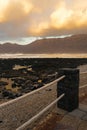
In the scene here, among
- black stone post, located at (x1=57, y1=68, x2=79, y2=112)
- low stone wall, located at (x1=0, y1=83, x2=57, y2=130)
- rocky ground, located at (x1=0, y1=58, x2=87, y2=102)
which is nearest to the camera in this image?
black stone post, located at (x1=57, y1=68, x2=79, y2=112)

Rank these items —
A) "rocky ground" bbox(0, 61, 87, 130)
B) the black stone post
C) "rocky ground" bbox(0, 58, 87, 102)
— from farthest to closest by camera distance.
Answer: "rocky ground" bbox(0, 58, 87, 102) < the black stone post < "rocky ground" bbox(0, 61, 87, 130)

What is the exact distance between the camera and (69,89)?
7055mm

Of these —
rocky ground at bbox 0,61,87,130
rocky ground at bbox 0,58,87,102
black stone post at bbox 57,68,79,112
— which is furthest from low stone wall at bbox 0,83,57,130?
black stone post at bbox 57,68,79,112

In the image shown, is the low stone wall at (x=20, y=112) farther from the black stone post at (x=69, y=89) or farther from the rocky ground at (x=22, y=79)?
the black stone post at (x=69, y=89)

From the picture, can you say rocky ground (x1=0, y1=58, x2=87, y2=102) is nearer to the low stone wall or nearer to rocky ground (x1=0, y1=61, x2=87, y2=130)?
rocky ground (x1=0, y1=61, x2=87, y2=130)

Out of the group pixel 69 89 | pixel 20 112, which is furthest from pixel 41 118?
pixel 20 112

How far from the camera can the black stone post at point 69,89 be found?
7.04 m

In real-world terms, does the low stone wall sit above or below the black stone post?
below

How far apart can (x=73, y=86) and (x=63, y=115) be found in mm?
918

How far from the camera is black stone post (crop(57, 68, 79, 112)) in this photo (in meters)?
7.04

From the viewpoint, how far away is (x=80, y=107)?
7.43m

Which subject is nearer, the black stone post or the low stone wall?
the black stone post

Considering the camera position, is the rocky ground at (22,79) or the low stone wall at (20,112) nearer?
the low stone wall at (20,112)

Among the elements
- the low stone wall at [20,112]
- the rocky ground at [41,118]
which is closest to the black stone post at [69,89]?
the rocky ground at [41,118]
